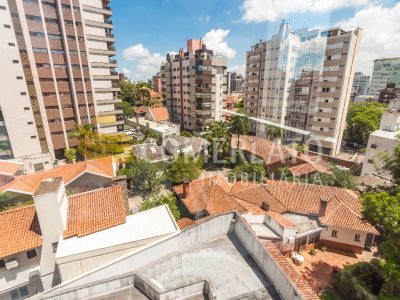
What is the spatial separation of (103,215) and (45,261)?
13.6 feet

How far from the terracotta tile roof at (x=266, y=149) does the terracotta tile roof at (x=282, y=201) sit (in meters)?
9.76

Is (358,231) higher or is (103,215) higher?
(103,215)

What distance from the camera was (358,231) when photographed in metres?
19.8

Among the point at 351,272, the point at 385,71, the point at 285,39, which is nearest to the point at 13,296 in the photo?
the point at 351,272

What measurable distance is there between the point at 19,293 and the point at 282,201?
21.8 m

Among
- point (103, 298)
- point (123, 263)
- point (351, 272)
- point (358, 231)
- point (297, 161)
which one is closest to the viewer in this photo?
point (103, 298)

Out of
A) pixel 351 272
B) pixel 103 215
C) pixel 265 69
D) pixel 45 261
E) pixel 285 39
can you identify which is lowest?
pixel 351 272

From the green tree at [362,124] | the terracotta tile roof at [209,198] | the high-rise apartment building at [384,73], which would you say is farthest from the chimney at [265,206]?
the high-rise apartment building at [384,73]

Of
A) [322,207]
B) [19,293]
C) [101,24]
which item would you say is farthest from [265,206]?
[101,24]

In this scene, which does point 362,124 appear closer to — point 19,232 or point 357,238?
point 357,238

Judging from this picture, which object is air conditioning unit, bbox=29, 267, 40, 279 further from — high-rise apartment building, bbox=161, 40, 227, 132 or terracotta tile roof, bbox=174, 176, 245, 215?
high-rise apartment building, bbox=161, 40, 227, 132

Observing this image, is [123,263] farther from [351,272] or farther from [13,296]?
[351,272]

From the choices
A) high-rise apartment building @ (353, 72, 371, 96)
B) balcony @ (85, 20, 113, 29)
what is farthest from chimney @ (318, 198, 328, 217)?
high-rise apartment building @ (353, 72, 371, 96)

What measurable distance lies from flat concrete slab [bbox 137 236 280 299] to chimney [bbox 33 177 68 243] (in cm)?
646
